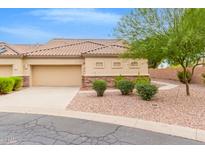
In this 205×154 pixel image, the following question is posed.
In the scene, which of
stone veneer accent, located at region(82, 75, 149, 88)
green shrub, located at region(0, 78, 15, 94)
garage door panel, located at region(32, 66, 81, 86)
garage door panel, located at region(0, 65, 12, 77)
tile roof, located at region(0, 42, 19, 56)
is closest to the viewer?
green shrub, located at region(0, 78, 15, 94)

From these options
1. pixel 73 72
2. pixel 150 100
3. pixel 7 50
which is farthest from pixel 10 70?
pixel 150 100

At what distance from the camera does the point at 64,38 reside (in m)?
31.6

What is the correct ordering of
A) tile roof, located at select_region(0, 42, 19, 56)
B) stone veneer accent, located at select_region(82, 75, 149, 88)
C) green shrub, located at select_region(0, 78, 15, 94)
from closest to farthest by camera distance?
green shrub, located at select_region(0, 78, 15, 94), stone veneer accent, located at select_region(82, 75, 149, 88), tile roof, located at select_region(0, 42, 19, 56)

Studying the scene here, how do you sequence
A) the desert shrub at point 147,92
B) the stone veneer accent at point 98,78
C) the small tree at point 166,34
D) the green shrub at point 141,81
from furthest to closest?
the stone veneer accent at point 98,78 < the green shrub at point 141,81 < the desert shrub at point 147,92 < the small tree at point 166,34

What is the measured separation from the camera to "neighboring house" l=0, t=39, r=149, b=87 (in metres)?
20.4

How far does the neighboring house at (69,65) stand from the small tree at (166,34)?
22.9 ft

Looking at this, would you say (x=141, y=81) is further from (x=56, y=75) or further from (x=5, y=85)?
(x=56, y=75)

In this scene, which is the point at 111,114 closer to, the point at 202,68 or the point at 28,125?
the point at 28,125

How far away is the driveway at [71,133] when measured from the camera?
19.8 ft

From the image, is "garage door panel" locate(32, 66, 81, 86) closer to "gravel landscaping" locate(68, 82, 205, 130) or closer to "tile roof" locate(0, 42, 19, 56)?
"tile roof" locate(0, 42, 19, 56)

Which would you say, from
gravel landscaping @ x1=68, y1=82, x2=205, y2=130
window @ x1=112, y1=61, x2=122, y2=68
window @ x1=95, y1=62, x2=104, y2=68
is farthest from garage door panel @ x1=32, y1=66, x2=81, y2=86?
gravel landscaping @ x1=68, y1=82, x2=205, y2=130

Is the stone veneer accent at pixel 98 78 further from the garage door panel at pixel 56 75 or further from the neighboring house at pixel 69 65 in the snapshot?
the garage door panel at pixel 56 75

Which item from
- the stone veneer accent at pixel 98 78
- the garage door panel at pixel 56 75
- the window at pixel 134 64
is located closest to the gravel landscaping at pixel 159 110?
the stone veneer accent at pixel 98 78

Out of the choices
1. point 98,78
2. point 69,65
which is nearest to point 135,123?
point 98,78
